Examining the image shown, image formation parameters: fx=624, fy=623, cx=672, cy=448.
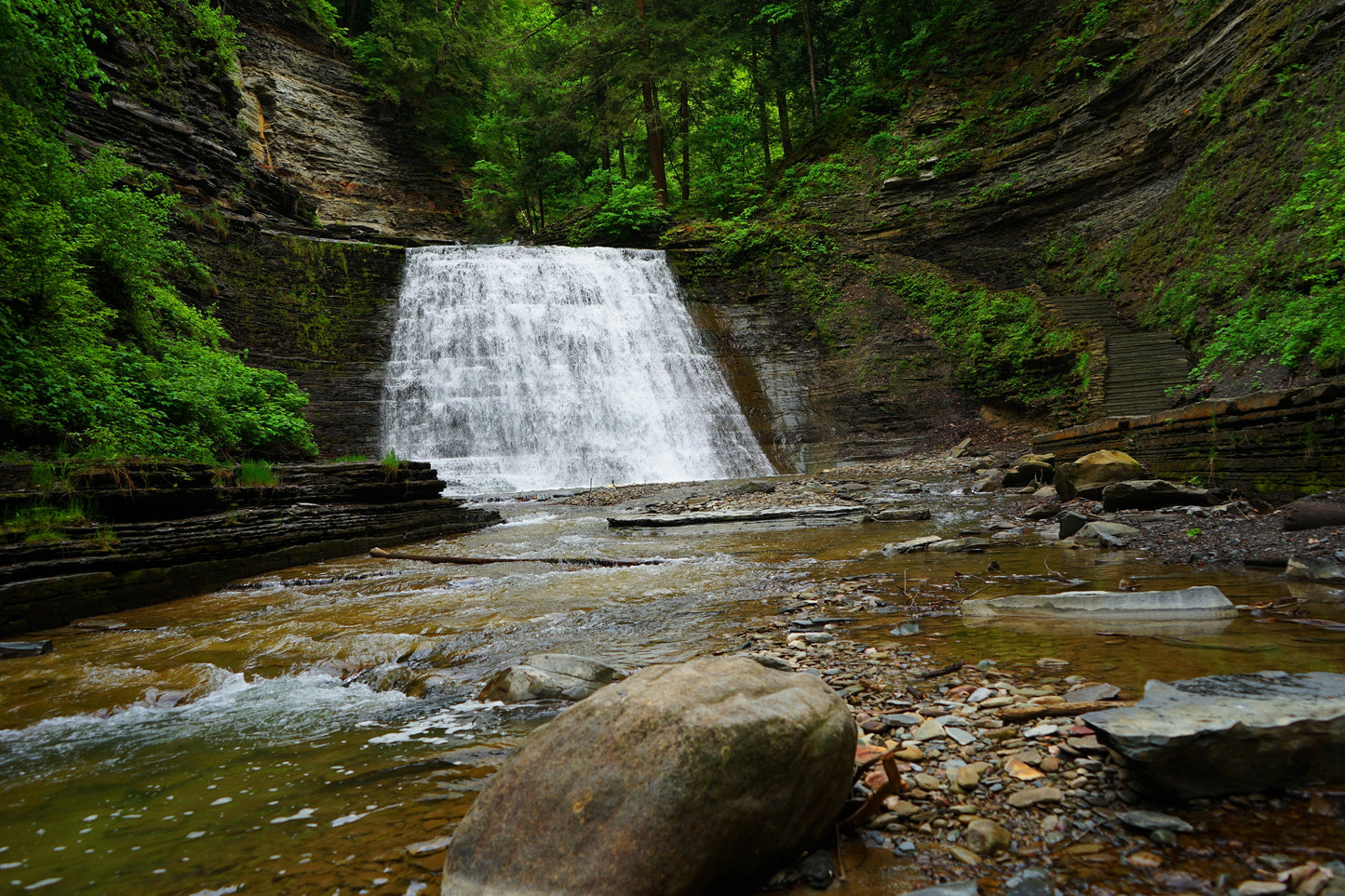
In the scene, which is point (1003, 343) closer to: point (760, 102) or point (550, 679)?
point (550, 679)

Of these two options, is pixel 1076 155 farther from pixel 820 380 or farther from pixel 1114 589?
pixel 1114 589

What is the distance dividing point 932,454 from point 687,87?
61.1 feet

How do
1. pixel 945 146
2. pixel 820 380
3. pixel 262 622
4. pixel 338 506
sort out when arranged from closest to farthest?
pixel 262 622, pixel 338 506, pixel 820 380, pixel 945 146

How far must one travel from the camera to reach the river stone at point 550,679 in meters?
2.79

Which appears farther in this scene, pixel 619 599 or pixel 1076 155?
pixel 1076 155

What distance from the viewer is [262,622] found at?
14.8 feet

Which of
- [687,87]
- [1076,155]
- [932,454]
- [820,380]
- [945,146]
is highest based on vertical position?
[687,87]

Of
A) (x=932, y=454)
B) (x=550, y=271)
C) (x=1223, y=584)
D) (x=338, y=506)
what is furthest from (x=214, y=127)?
(x=1223, y=584)

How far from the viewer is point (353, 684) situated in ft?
10.8

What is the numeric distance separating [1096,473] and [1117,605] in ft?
14.7

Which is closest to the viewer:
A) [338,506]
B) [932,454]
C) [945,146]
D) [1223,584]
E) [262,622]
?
[1223,584]

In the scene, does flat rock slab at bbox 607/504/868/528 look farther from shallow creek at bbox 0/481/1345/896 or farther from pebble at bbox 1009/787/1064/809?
pebble at bbox 1009/787/1064/809

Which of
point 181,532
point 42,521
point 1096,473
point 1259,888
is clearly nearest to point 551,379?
point 181,532

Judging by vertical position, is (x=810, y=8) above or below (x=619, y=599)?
above
